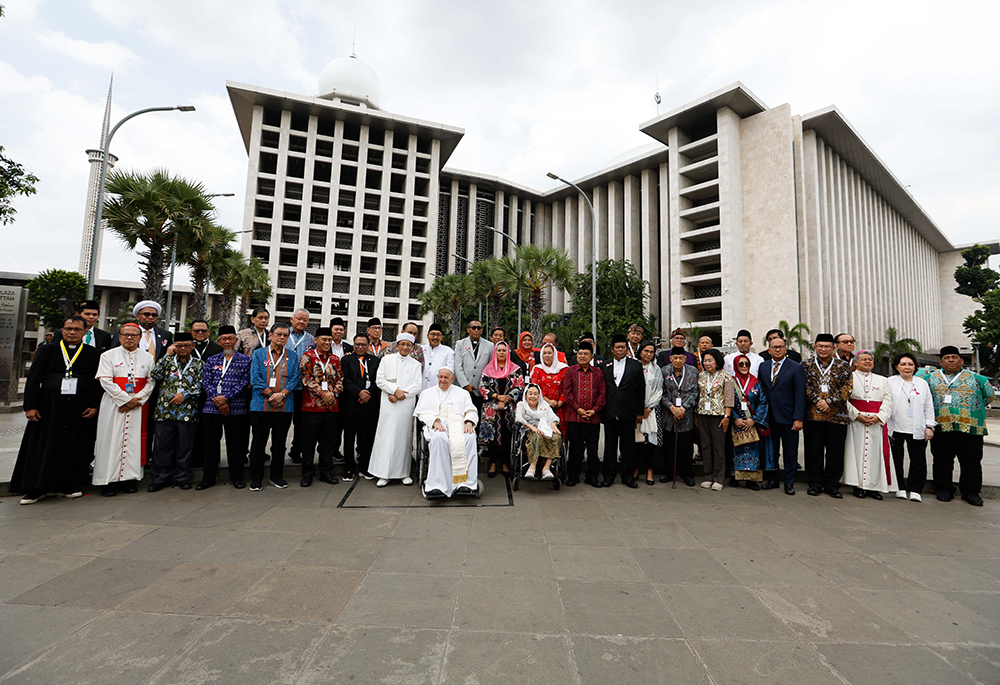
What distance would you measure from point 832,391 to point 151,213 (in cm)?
1533

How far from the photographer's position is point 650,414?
6035 mm

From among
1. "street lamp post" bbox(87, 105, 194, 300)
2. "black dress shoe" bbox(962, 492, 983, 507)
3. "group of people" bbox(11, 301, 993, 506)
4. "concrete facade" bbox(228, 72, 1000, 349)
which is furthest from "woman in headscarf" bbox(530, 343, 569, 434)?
"concrete facade" bbox(228, 72, 1000, 349)

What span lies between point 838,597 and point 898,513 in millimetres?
2872

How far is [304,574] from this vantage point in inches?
124

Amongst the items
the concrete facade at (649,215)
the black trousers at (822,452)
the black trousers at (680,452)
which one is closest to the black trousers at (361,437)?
the black trousers at (680,452)

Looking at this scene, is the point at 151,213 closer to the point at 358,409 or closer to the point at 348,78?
the point at 358,409

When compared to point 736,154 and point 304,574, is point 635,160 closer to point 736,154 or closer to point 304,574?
point 736,154

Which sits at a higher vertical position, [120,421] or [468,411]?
[468,411]

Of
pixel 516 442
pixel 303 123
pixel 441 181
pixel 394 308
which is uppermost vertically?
pixel 303 123

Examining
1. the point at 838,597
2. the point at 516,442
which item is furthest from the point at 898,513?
the point at 516,442

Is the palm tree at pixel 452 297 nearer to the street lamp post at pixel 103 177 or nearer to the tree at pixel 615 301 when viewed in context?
the tree at pixel 615 301

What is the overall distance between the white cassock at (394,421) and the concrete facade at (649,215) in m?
31.3

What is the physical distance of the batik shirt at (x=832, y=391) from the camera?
5660 mm

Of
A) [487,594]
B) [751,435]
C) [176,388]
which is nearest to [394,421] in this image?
[176,388]
